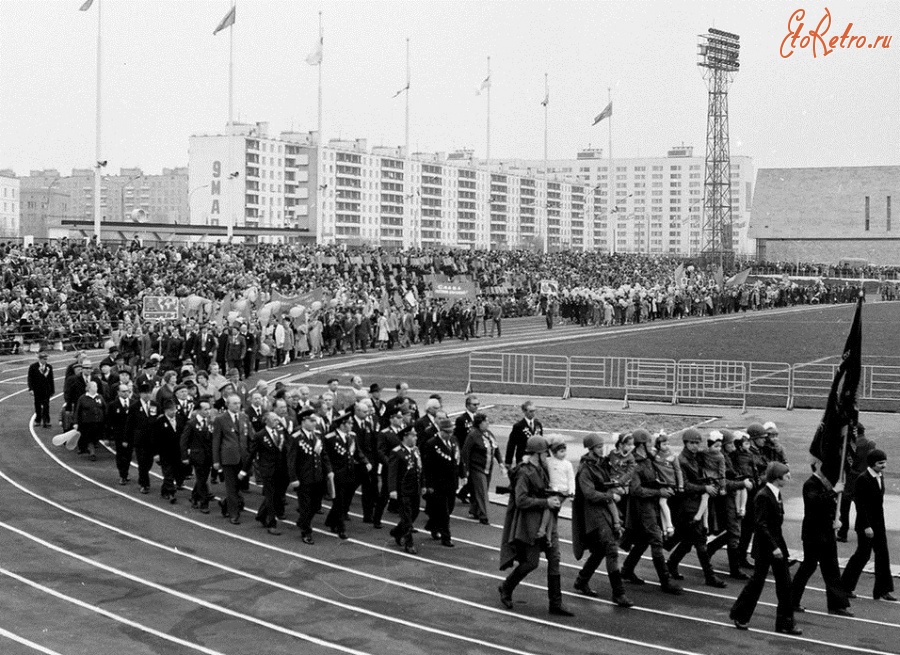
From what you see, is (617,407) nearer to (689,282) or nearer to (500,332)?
(500,332)

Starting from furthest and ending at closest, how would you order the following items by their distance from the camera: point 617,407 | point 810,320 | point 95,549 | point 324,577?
point 810,320, point 617,407, point 95,549, point 324,577

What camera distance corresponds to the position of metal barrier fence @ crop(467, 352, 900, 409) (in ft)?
89.7

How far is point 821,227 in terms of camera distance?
119 metres

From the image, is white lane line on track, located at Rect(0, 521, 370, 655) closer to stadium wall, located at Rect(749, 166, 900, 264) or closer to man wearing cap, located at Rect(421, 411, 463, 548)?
man wearing cap, located at Rect(421, 411, 463, 548)

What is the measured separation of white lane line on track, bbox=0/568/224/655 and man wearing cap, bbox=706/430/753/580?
5379 mm

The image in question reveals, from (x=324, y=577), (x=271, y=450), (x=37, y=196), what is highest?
(x=37, y=196)

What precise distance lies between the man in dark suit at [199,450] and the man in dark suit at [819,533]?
8.07 m

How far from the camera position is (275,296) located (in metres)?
37.5

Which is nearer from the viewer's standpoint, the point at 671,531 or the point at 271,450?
the point at 671,531

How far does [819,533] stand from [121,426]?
37.8 feet

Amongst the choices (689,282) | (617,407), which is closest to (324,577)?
(617,407)

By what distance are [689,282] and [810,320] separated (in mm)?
10200

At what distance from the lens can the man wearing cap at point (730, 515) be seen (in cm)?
1343

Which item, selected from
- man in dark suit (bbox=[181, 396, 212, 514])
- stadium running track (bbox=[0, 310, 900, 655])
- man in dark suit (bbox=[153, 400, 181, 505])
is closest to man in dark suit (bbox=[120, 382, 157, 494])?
man in dark suit (bbox=[153, 400, 181, 505])
